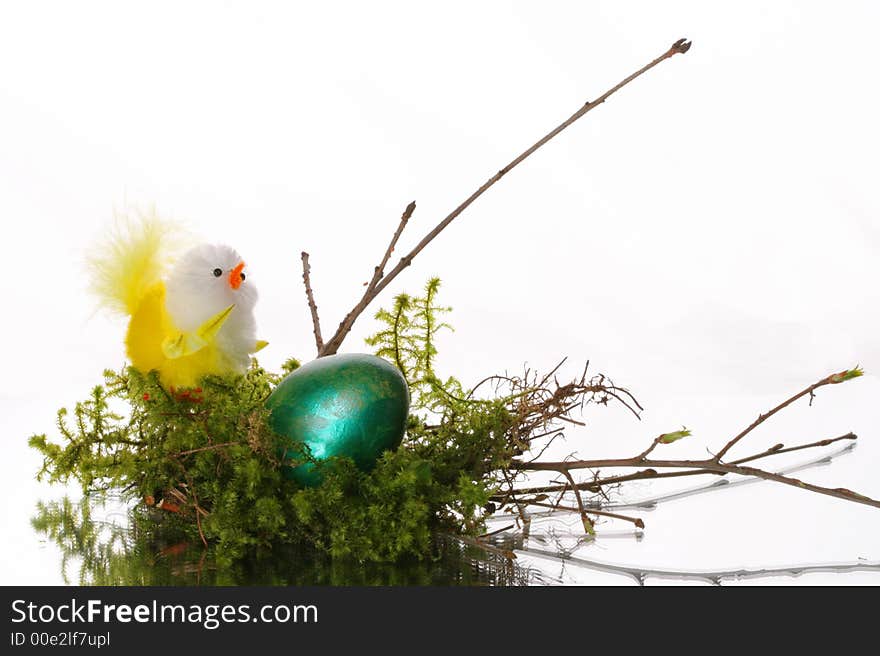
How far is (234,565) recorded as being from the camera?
120 cm

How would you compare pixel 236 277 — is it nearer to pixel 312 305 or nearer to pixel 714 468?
pixel 312 305

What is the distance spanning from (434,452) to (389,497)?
0.58ft

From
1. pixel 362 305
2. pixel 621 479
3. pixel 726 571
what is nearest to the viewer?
pixel 726 571

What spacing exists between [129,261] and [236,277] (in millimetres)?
164

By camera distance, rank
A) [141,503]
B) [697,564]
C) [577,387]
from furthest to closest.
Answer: [141,503] < [577,387] < [697,564]

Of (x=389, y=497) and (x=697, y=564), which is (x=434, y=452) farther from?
(x=697, y=564)

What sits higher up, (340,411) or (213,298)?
(213,298)

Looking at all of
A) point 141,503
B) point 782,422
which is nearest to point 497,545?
point 141,503

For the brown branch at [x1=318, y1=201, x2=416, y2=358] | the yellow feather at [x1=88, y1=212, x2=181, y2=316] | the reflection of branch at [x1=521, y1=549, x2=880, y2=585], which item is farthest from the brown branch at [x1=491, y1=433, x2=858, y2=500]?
the yellow feather at [x1=88, y1=212, x2=181, y2=316]

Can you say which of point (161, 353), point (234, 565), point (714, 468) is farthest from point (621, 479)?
point (161, 353)

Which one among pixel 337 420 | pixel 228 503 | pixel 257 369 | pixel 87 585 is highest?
pixel 257 369

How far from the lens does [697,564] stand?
→ 1.22 m

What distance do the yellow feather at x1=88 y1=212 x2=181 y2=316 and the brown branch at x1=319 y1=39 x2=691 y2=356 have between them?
0.94 feet

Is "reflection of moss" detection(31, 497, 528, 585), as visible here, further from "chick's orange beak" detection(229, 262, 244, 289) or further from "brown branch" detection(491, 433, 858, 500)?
"chick's orange beak" detection(229, 262, 244, 289)
